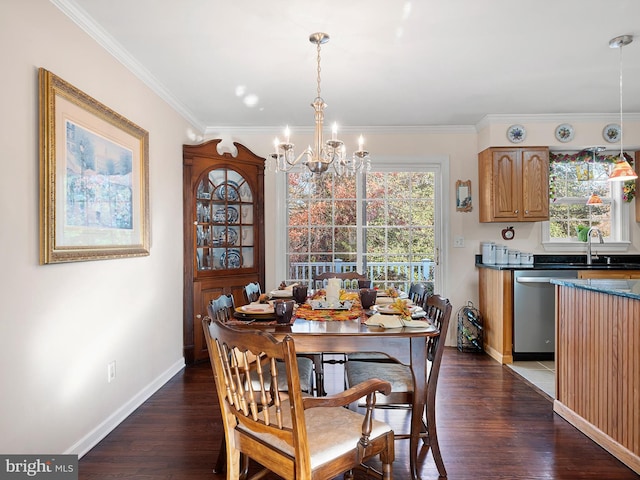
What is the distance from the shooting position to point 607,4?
235 centimetres

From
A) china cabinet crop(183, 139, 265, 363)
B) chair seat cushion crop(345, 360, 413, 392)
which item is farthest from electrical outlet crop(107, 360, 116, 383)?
chair seat cushion crop(345, 360, 413, 392)

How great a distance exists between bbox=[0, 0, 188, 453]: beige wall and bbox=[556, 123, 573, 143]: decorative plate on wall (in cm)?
397

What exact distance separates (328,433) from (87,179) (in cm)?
193

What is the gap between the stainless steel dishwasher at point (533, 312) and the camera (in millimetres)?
4105

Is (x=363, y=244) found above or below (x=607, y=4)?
below

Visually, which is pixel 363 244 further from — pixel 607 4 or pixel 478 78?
pixel 607 4

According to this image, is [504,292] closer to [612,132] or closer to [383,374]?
[612,132]

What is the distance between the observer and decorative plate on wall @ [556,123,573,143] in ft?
14.5

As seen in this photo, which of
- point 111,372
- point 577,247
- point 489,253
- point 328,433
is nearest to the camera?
point 328,433

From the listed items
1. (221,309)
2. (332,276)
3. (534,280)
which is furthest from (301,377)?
(534,280)

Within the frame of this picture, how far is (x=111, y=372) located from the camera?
2.71 meters

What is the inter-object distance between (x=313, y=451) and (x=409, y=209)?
148 inches

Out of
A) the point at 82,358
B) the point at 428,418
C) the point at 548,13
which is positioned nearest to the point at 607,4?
the point at 548,13

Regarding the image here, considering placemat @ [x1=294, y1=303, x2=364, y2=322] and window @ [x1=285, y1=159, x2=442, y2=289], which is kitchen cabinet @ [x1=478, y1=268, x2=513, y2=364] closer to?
window @ [x1=285, y1=159, x2=442, y2=289]
